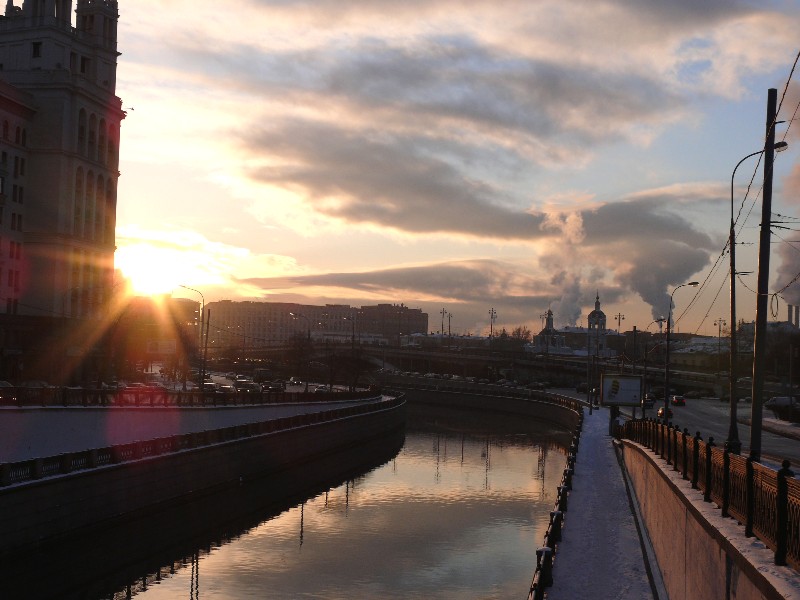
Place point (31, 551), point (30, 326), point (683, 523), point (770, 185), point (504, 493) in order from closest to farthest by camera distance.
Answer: point (683, 523) → point (770, 185) → point (31, 551) → point (504, 493) → point (30, 326)

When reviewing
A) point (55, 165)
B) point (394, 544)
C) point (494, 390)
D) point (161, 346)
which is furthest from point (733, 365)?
point (494, 390)

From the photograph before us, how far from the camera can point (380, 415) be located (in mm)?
89562

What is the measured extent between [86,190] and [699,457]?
8167 cm

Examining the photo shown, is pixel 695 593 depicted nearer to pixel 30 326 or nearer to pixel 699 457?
pixel 699 457

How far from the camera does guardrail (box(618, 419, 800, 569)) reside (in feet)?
37.4

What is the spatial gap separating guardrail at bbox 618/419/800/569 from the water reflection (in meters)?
12.3

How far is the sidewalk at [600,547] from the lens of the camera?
23.8 m

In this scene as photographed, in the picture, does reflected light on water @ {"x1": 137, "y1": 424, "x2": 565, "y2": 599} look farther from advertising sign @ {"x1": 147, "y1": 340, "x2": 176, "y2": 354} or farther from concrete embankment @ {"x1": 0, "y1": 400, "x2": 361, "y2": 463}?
advertising sign @ {"x1": 147, "y1": 340, "x2": 176, "y2": 354}

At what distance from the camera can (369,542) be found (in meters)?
39.3

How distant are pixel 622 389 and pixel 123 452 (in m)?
48.8

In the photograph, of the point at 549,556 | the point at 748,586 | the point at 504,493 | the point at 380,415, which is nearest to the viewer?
the point at 748,586

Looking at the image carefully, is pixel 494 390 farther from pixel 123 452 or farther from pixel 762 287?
pixel 762 287

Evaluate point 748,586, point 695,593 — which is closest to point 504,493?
point 695,593

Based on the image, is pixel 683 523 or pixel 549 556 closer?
pixel 683 523
